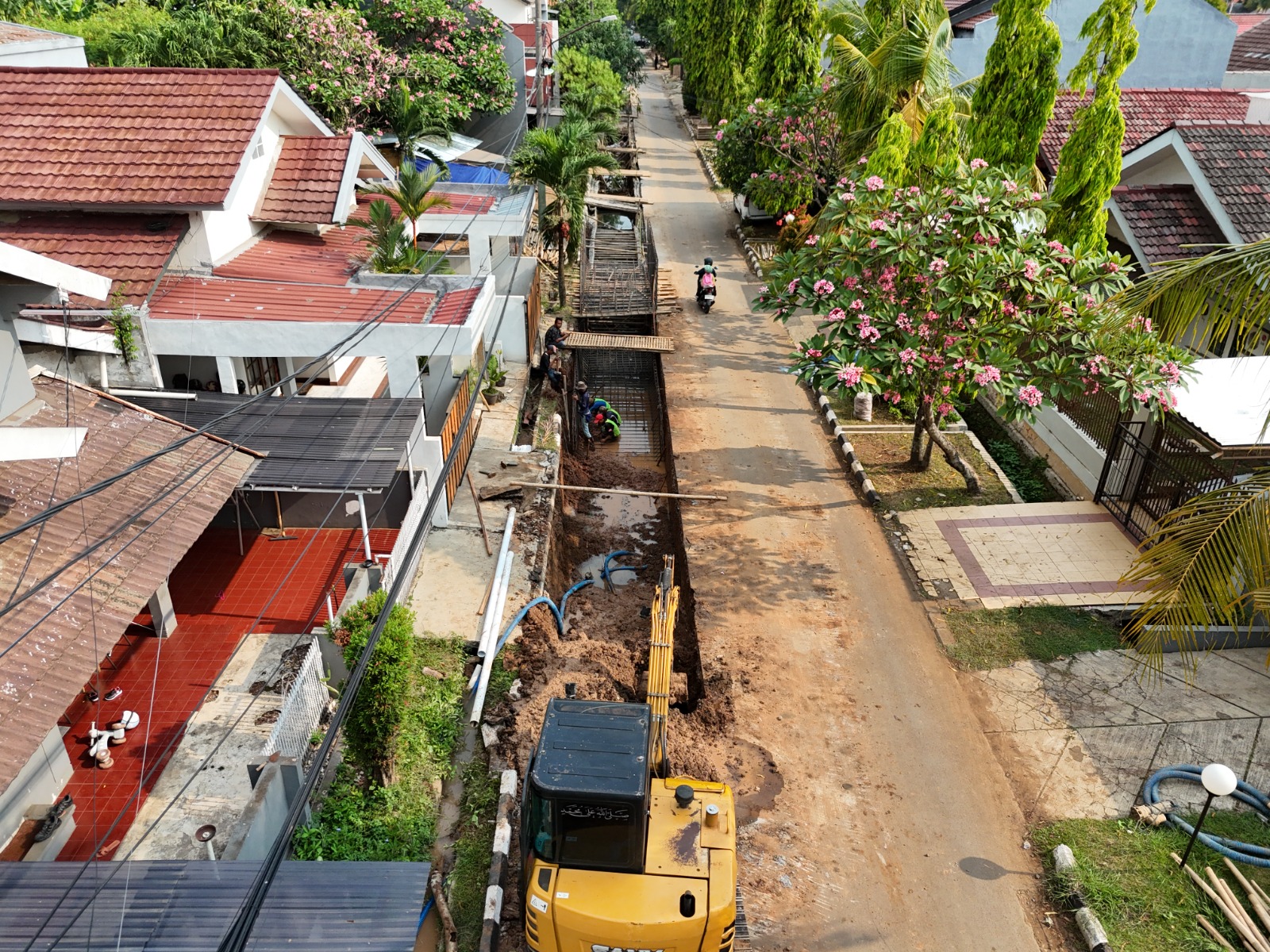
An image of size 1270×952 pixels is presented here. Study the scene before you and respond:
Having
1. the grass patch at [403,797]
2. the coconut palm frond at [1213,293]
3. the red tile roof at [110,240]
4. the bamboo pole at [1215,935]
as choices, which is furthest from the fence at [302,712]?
the bamboo pole at [1215,935]

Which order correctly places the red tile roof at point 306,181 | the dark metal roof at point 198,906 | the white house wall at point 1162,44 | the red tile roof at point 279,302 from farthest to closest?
the white house wall at point 1162,44 < the red tile roof at point 306,181 < the red tile roof at point 279,302 < the dark metal roof at point 198,906

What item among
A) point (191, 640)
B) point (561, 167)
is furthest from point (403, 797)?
point (561, 167)

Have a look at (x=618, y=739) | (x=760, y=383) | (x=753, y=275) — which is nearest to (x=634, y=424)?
(x=760, y=383)

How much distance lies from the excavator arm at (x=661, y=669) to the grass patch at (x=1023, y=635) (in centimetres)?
473

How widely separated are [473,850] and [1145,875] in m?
7.95

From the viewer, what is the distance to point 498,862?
10500 mm

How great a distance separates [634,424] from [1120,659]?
15.1 metres

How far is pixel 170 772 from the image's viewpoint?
11.7 meters

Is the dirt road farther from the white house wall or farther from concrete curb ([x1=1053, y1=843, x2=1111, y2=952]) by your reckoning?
the white house wall

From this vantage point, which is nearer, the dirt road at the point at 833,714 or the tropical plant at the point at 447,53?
the dirt road at the point at 833,714

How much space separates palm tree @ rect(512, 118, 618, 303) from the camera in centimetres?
2631

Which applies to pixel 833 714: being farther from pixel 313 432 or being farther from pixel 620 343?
pixel 620 343

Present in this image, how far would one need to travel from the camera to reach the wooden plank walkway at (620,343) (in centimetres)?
2589

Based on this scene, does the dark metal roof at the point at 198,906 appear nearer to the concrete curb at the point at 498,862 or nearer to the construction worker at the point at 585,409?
the concrete curb at the point at 498,862
